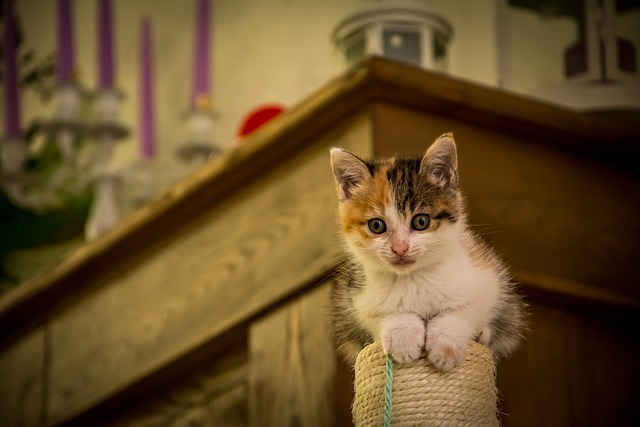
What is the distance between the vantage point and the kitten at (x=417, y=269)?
58cm

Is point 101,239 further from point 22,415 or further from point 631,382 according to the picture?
point 631,382

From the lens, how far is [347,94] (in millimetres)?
1122

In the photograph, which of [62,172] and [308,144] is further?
[62,172]

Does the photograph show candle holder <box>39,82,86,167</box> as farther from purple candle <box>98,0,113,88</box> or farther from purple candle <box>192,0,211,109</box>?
purple candle <box>192,0,211,109</box>

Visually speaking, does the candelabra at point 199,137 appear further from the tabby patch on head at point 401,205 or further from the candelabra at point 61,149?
the tabby patch on head at point 401,205

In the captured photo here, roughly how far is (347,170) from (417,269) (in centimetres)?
8

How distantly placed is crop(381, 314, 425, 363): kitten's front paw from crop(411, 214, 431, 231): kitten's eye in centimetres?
7

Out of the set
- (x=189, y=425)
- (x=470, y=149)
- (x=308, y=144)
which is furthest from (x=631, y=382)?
(x=189, y=425)

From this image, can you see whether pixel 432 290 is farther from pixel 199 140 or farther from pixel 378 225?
pixel 199 140

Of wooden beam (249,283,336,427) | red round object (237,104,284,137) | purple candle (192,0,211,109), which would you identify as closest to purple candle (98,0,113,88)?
purple candle (192,0,211,109)

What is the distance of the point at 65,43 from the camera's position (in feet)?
6.24

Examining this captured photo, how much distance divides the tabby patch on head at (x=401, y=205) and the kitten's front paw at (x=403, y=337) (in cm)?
4

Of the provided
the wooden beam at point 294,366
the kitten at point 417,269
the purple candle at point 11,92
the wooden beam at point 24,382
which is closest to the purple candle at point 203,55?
the purple candle at point 11,92

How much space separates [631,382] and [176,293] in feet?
2.14
